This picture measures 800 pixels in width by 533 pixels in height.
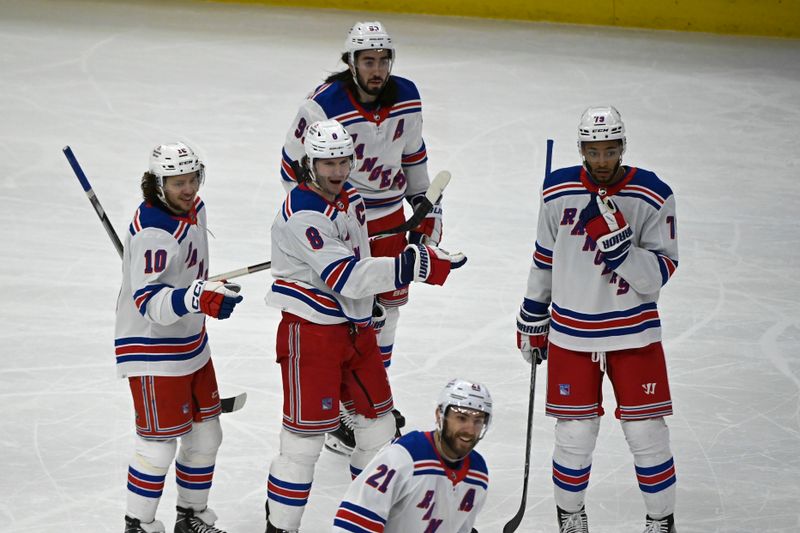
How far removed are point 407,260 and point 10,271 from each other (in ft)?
8.97

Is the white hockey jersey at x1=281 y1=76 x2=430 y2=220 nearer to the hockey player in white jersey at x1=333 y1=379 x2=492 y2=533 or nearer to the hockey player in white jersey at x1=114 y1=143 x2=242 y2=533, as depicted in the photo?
the hockey player in white jersey at x1=114 y1=143 x2=242 y2=533

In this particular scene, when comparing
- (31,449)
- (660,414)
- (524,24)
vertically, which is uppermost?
(524,24)

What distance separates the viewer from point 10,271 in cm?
559

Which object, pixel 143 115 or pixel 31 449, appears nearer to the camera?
pixel 31 449

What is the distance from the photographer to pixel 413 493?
9.19ft

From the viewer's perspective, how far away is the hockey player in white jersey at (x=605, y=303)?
3.49 metres

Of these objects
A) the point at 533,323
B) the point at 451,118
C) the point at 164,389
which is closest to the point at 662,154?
the point at 451,118

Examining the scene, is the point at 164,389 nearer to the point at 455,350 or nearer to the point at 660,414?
the point at 660,414

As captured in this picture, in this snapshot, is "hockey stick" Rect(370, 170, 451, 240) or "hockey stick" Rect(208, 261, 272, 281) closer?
"hockey stick" Rect(208, 261, 272, 281)

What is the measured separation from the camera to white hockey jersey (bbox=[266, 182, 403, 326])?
3.43 meters

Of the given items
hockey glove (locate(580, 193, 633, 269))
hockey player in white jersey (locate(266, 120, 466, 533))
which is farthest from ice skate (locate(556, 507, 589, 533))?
hockey glove (locate(580, 193, 633, 269))

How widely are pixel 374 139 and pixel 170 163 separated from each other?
0.92 m

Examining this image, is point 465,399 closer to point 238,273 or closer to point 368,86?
point 238,273

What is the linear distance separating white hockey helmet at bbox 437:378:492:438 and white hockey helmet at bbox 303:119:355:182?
2.87 feet
